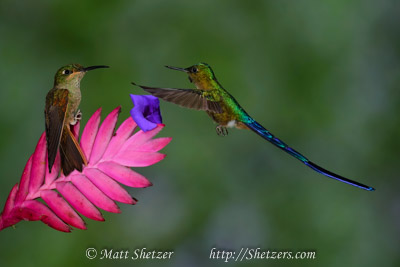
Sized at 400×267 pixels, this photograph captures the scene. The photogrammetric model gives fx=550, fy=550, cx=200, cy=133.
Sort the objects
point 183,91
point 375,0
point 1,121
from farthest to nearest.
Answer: point 375,0
point 1,121
point 183,91

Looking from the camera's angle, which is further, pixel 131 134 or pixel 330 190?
pixel 330 190

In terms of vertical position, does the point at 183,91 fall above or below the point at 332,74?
below

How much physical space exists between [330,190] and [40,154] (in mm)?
2183

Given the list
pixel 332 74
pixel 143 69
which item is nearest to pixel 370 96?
pixel 332 74

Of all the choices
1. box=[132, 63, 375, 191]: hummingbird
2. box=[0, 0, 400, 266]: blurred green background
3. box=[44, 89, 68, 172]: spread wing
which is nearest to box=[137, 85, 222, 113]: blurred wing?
box=[132, 63, 375, 191]: hummingbird

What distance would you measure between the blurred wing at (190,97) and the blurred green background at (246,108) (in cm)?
135

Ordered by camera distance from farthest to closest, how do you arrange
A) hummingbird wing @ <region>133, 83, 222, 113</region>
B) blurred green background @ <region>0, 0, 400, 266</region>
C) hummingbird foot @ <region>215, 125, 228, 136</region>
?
blurred green background @ <region>0, 0, 400, 266</region>
hummingbird foot @ <region>215, 125, 228, 136</region>
hummingbird wing @ <region>133, 83, 222, 113</region>

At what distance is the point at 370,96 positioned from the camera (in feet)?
9.42

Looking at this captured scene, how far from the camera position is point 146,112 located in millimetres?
669

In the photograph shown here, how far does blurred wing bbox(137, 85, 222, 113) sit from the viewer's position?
68 cm

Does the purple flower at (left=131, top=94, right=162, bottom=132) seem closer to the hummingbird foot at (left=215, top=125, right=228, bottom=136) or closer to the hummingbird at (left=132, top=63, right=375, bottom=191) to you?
A: the hummingbird at (left=132, top=63, right=375, bottom=191)

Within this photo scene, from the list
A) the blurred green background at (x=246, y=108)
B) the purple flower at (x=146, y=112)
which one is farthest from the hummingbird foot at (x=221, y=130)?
the blurred green background at (x=246, y=108)

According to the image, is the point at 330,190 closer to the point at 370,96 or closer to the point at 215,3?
the point at 370,96

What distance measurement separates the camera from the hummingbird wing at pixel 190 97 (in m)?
0.68
